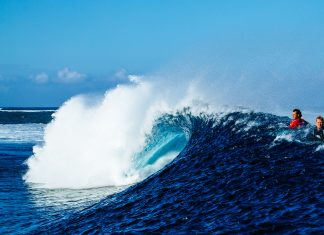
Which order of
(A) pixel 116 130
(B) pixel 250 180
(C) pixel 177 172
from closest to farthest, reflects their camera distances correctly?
(B) pixel 250 180 < (C) pixel 177 172 < (A) pixel 116 130

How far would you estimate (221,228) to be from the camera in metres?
7.11

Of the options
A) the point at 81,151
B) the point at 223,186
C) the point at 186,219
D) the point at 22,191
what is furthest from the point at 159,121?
the point at 186,219

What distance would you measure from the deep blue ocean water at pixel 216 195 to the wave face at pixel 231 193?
0.6 inches

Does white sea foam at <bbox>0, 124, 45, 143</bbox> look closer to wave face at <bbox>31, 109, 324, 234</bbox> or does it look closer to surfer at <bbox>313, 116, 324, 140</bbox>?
wave face at <bbox>31, 109, 324, 234</bbox>

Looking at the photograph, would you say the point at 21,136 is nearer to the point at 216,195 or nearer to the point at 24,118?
the point at 216,195

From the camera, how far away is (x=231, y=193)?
895 centimetres

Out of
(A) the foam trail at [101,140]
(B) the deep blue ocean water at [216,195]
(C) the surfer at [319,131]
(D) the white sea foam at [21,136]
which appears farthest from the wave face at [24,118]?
(C) the surfer at [319,131]

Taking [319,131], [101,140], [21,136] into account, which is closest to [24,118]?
[21,136]

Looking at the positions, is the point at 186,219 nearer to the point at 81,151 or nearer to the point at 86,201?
the point at 86,201

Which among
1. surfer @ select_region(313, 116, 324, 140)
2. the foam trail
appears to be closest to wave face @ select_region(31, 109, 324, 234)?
surfer @ select_region(313, 116, 324, 140)

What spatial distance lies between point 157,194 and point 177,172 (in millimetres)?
1714

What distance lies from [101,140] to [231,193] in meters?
11.2

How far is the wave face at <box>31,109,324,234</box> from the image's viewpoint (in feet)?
23.8

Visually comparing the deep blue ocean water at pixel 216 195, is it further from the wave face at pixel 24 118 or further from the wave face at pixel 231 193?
the wave face at pixel 24 118
